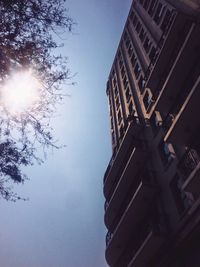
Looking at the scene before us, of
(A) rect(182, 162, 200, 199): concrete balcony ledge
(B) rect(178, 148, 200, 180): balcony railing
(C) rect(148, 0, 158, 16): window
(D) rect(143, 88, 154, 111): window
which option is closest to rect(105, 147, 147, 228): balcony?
(B) rect(178, 148, 200, 180): balcony railing

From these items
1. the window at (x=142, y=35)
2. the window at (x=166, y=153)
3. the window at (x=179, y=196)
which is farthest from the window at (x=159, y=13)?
the window at (x=179, y=196)

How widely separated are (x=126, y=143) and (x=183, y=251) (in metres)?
10.2

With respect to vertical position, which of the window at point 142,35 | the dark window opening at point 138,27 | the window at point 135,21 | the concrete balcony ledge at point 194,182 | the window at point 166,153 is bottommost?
the concrete balcony ledge at point 194,182

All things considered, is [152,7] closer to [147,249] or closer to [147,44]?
[147,44]

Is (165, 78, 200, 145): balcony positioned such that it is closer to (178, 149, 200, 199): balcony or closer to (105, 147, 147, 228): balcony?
(178, 149, 200, 199): balcony

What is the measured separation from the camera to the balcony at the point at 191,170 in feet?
31.7

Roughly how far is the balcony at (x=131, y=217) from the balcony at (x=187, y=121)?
4110mm

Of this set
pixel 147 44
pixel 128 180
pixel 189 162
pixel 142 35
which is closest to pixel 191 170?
pixel 189 162

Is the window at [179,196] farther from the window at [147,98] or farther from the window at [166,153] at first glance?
the window at [147,98]

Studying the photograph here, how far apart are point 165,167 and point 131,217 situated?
14.1ft

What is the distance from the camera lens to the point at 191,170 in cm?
1238

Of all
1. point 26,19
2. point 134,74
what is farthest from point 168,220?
point 134,74

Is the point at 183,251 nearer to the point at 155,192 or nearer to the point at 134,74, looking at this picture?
the point at 155,192

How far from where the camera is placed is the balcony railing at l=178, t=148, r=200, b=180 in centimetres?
1181
